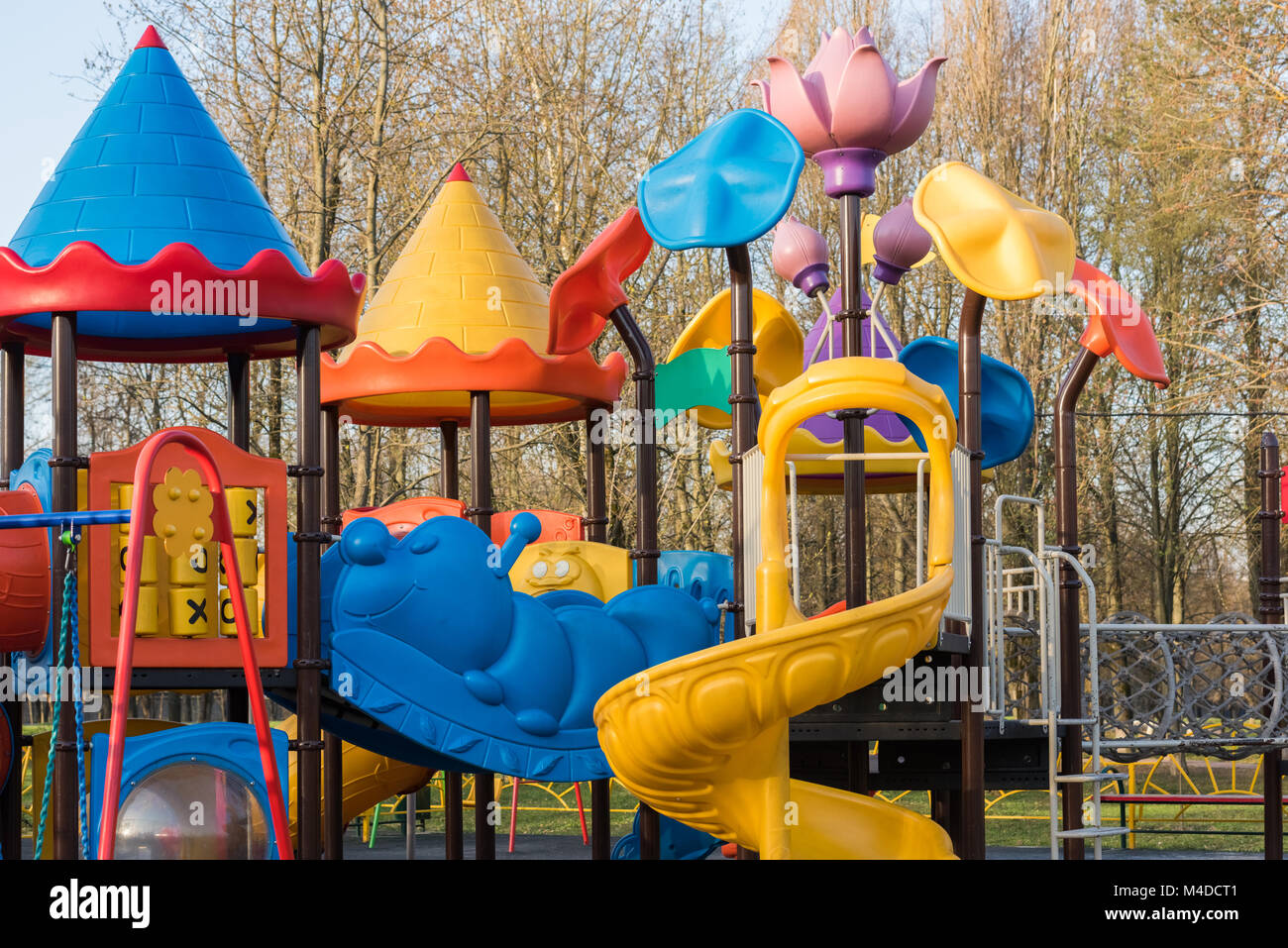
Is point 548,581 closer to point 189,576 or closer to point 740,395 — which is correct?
point 740,395

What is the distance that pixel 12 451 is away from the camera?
8.06m

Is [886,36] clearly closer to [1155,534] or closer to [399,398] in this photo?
[1155,534]

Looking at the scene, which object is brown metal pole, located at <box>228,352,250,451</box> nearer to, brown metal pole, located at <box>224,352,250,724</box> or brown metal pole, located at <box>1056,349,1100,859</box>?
brown metal pole, located at <box>224,352,250,724</box>

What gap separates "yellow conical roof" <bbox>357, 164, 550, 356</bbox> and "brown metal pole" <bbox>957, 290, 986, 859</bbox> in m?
3.19

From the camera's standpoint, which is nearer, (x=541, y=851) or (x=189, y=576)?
(x=189, y=576)

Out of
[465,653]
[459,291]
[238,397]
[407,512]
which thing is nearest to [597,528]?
[407,512]

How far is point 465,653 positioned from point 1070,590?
3972 millimetres

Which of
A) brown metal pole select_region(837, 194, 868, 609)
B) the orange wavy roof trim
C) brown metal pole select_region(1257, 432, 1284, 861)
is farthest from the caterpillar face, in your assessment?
brown metal pole select_region(1257, 432, 1284, 861)

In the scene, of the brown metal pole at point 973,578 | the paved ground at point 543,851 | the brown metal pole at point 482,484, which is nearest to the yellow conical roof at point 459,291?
the brown metal pole at point 482,484

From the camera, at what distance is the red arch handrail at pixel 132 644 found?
4.98 metres

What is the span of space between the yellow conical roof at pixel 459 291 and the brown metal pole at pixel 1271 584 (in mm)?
5558

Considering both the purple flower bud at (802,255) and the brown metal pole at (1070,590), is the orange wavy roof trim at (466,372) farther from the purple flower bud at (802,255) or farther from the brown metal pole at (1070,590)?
the brown metal pole at (1070,590)

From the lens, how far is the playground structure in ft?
21.1

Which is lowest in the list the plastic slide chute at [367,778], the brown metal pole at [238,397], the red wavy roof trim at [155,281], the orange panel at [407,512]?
the plastic slide chute at [367,778]
